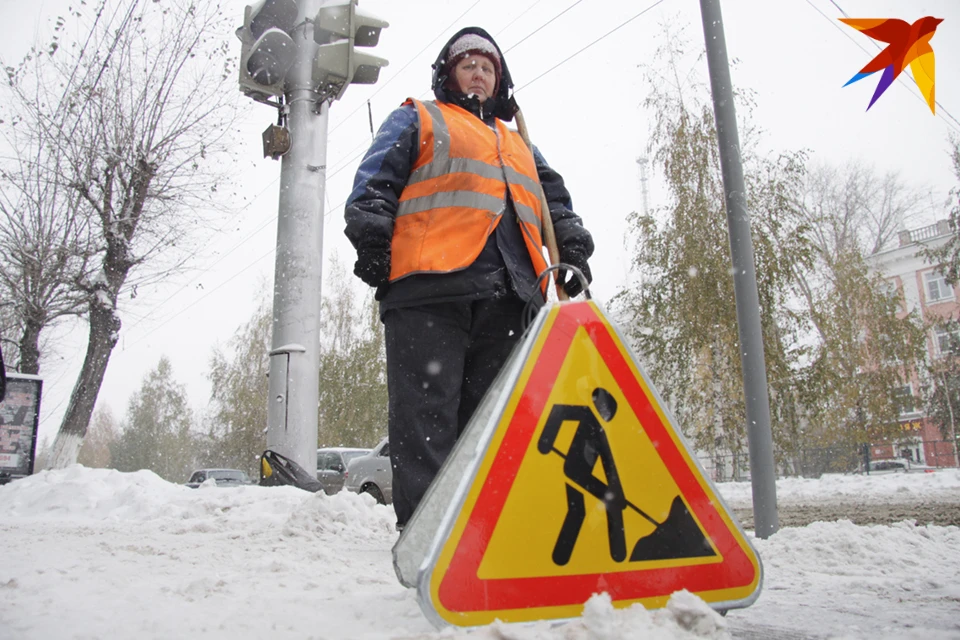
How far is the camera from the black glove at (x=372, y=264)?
7.78 ft

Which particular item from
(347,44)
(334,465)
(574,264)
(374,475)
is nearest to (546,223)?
(574,264)

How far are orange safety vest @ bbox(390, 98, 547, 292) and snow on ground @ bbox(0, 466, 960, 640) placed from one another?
1.08 metres

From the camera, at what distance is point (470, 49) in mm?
2871

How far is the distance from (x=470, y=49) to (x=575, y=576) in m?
2.15

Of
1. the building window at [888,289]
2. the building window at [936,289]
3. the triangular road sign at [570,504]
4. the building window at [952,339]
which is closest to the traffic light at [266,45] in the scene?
the triangular road sign at [570,504]

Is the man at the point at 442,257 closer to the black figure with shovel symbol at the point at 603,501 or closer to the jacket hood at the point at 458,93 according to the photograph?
the jacket hood at the point at 458,93

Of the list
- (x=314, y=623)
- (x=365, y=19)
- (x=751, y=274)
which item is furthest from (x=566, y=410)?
(x=365, y=19)

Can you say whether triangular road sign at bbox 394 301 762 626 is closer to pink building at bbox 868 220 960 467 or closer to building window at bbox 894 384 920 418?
building window at bbox 894 384 920 418

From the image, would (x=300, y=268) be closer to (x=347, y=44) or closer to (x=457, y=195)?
(x=347, y=44)

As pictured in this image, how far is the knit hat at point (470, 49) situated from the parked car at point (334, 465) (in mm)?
13412

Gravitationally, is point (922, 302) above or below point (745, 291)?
above

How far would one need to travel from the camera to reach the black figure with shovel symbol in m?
1.52

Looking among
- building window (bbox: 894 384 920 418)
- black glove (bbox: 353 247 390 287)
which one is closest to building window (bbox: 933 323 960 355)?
building window (bbox: 894 384 920 418)

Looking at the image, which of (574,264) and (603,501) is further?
(574,264)
